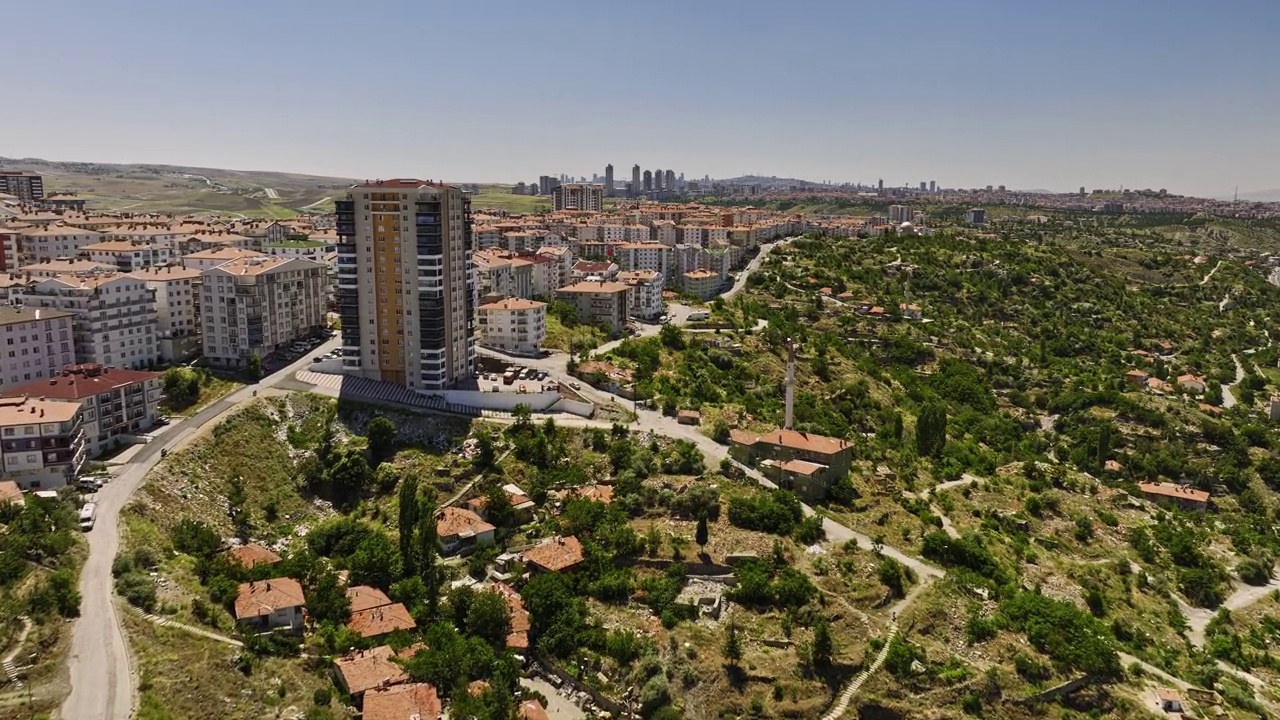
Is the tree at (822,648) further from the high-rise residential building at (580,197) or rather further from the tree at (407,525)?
the high-rise residential building at (580,197)

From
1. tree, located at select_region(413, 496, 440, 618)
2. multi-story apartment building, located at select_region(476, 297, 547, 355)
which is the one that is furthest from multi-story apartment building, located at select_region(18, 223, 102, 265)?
tree, located at select_region(413, 496, 440, 618)

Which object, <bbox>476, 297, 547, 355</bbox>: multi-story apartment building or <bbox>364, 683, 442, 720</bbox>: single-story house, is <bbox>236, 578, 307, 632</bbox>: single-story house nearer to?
<bbox>364, 683, 442, 720</bbox>: single-story house

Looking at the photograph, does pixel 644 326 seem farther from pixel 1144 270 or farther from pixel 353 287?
pixel 1144 270

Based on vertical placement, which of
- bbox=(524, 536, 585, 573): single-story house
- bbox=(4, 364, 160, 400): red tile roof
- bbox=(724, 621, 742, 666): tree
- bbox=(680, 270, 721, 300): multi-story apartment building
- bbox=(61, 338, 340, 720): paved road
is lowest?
bbox=(724, 621, 742, 666): tree

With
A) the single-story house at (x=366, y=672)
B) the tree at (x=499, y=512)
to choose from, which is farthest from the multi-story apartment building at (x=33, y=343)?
the single-story house at (x=366, y=672)

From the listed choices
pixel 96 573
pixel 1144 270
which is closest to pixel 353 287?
pixel 96 573

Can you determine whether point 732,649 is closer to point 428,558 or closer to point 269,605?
point 428,558

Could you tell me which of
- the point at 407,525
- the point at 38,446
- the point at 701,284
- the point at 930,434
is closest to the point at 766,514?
the point at 407,525
